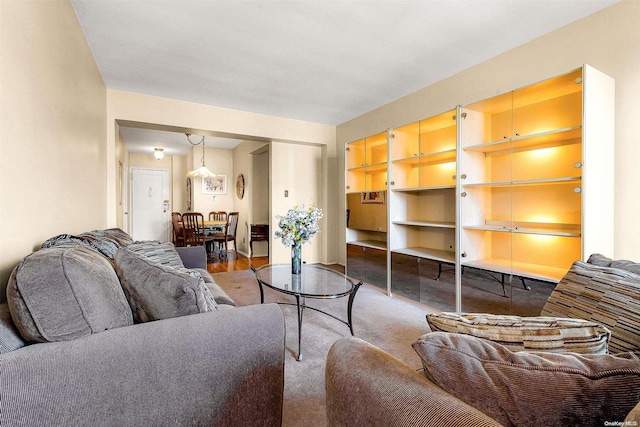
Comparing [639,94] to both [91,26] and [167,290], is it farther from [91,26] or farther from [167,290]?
[91,26]

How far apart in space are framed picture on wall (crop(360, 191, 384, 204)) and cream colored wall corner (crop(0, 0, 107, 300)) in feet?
9.88

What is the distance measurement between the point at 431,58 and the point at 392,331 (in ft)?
8.58

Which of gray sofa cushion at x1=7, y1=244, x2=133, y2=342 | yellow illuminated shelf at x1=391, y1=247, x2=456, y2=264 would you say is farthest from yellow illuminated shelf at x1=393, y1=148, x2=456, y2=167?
gray sofa cushion at x1=7, y1=244, x2=133, y2=342

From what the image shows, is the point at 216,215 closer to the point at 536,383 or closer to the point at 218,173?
the point at 218,173

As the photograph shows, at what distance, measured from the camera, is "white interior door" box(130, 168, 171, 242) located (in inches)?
282

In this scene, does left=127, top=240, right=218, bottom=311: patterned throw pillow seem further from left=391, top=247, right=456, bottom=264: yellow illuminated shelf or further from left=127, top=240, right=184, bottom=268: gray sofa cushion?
left=391, top=247, right=456, bottom=264: yellow illuminated shelf

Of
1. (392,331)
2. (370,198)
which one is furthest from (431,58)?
(392,331)

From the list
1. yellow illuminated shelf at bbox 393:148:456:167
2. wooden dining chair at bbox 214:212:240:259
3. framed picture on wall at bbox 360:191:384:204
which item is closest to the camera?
yellow illuminated shelf at bbox 393:148:456:167

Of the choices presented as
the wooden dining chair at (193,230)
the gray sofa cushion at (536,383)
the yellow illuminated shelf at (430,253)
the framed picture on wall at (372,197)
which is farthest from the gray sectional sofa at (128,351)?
the wooden dining chair at (193,230)

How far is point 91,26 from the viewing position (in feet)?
7.45

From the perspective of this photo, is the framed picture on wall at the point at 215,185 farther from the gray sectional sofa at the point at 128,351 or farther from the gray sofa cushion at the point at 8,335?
the gray sofa cushion at the point at 8,335

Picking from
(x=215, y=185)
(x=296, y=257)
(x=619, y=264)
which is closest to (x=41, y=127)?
(x=296, y=257)

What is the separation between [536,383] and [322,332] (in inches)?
77.7

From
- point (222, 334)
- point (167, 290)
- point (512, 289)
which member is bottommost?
point (512, 289)
